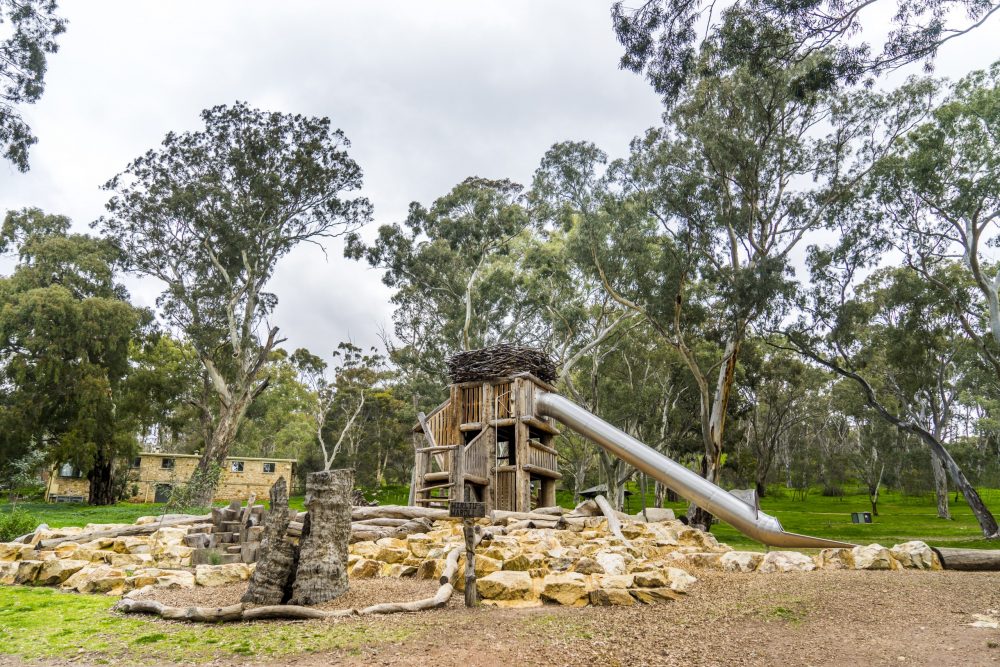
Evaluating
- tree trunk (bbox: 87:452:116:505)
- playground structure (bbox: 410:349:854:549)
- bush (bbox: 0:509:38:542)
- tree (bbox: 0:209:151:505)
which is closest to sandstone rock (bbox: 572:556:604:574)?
playground structure (bbox: 410:349:854:549)

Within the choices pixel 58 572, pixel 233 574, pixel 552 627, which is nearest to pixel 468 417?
pixel 233 574

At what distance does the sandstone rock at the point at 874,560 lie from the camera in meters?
9.49

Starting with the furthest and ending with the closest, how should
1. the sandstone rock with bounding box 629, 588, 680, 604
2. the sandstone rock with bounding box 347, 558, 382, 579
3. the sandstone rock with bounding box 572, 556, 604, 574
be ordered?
the sandstone rock with bounding box 347, 558, 382, 579
the sandstone rock with bounding box 572, 556, 604, 574
the sandstone rock with bounding box 629, 588, 680, 604

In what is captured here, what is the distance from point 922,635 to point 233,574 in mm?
8256

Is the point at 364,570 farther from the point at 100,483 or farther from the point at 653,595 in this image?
the point at 100,483

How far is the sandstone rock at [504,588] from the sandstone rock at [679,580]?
1814 millimetres

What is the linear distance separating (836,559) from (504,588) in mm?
6240

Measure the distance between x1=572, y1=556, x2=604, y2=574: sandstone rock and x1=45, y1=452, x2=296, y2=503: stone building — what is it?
26.8m

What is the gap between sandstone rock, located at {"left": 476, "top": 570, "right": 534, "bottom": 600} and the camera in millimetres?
7211

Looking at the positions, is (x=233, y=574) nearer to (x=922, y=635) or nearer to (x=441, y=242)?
(x=922, y=635)

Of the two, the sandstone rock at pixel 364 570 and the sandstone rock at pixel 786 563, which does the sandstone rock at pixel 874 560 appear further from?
the sandstone rock at pixel 364 570

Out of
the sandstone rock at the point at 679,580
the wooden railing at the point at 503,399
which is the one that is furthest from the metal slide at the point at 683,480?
the sandstone rock at the point at 679,580

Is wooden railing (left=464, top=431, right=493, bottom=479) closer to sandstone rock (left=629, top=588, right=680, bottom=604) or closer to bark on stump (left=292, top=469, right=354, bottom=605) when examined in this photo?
bark on stump (left=292, top=469, right=354, bottom=605)

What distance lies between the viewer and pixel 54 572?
8398 mm
